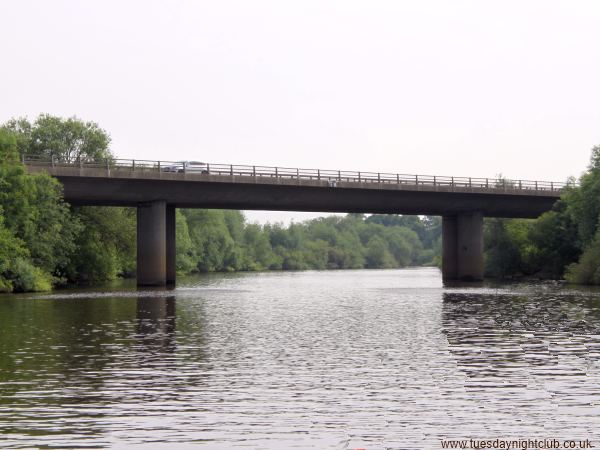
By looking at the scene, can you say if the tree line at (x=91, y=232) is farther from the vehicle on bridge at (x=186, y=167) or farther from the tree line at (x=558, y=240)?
the vehicle on bridge at (x=186, y=167)

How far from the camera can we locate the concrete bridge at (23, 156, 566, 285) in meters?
81.1

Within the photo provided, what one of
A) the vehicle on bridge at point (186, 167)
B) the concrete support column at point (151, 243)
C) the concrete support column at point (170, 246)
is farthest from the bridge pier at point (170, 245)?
the vehicle on bridge at point (186, 167)

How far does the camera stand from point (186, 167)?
3322 inches

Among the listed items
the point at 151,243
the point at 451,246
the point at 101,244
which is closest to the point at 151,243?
the point at 151,243

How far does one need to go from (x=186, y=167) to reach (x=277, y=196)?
10.3 metres

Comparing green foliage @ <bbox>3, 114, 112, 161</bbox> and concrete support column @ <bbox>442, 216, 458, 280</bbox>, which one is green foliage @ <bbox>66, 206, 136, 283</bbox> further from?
concrete support column @ <bbox>442, 216, 458, 280</bbox>

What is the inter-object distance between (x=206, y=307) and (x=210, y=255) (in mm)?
107700

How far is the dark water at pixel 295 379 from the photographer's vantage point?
17.2 m

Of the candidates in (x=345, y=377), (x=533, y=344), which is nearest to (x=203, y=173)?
(x=533, y=344)

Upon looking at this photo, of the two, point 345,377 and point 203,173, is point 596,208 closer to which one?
point 203,173

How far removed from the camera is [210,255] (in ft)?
526

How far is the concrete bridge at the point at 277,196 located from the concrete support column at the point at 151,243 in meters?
0.09

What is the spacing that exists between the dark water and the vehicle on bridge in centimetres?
3886

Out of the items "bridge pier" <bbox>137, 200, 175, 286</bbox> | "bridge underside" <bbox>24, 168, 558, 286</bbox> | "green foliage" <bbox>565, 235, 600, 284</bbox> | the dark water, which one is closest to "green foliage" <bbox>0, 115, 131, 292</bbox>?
"bridge underside" <bbox>24, 168, 558, 286</bbox>
